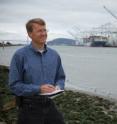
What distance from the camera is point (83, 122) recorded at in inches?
452

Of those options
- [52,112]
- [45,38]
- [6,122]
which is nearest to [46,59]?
[45,38]

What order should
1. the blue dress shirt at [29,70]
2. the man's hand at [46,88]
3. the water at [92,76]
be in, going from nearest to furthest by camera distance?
1. the man's hand at [46,88]
2. the blue dress shirt at [29,70]
3. the water at [92,76]

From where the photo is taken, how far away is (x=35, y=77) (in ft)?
18.0

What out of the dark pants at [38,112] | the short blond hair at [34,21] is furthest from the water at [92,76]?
the short blond hair at [34,21]

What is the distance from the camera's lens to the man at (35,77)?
546 centimetres

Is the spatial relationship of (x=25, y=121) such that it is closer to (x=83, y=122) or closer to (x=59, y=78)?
(x=59, y=78)

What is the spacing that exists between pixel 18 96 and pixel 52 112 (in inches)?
17.1

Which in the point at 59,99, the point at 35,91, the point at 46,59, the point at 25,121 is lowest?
the point at 59,99

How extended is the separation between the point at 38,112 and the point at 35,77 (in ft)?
1.35

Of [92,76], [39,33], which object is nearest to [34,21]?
[39,33]

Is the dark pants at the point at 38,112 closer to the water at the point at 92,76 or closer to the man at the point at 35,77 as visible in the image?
the man at the point at 35,77

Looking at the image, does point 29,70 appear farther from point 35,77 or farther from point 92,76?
point 92,76

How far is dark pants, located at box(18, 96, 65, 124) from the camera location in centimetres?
553

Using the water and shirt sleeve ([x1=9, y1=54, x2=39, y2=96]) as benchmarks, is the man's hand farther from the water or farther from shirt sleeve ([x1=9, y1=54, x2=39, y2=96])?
the water
